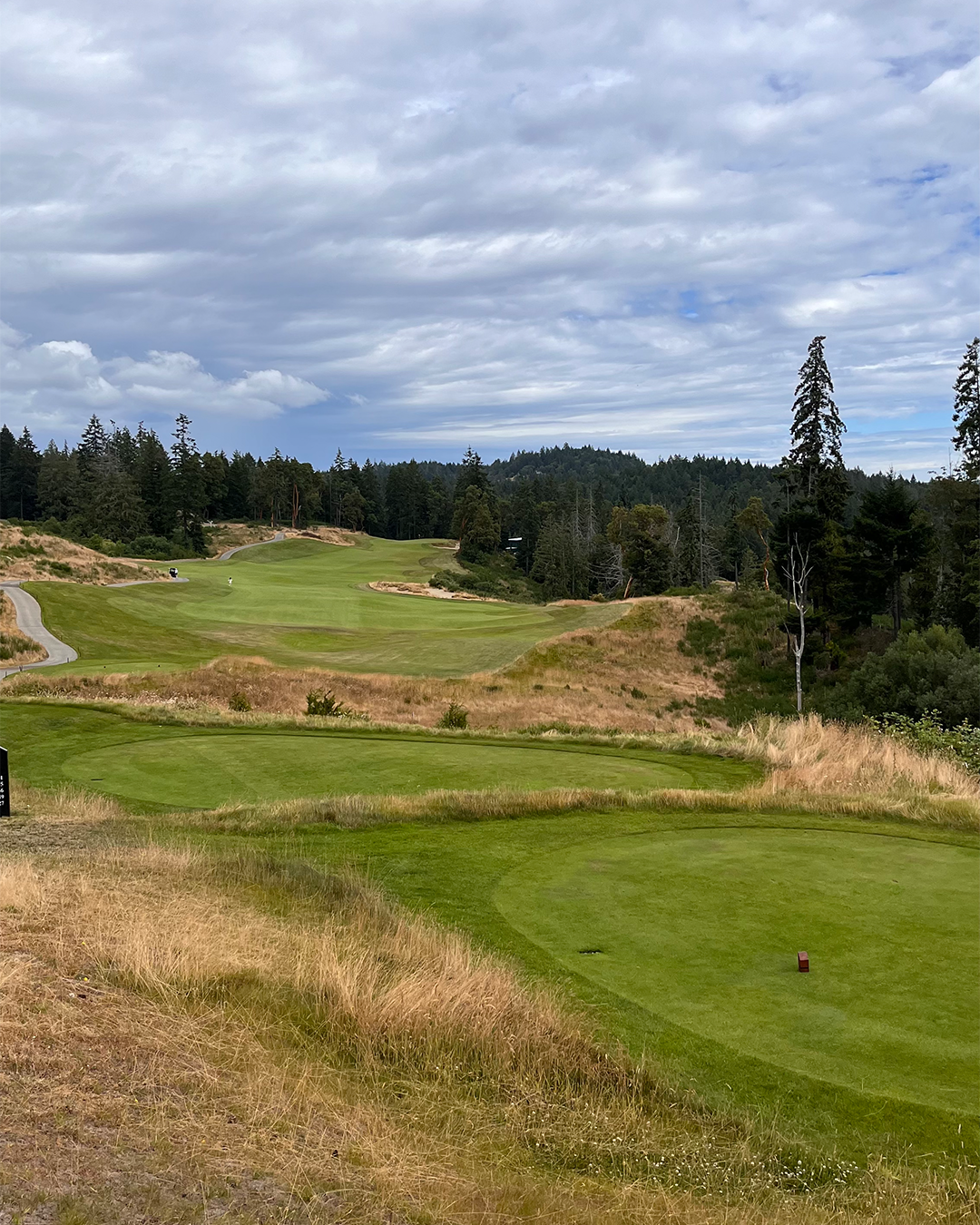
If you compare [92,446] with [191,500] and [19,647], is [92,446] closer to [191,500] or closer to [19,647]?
[191,500]

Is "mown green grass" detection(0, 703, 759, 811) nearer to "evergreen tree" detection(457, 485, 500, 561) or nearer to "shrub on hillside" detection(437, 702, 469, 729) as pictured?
"shrub on hillside" detection(437, 702, 469, 729)

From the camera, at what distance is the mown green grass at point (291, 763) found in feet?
44.6

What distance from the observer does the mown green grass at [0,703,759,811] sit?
13.6 metres

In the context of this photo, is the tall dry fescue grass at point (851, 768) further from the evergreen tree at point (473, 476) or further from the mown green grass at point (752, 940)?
the evergreen tree at point (473, 476)

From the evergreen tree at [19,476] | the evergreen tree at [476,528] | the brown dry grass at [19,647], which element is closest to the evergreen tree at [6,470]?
the evergreen tree at [19,476]

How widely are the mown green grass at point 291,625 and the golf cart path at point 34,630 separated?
0.48 m

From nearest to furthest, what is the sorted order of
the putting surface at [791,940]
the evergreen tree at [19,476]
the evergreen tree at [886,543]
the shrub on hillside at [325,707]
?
1. the putting surface at [791,940]
2. the shrub on hillside at [325,707]
3. the evergreen tree at [886,543]
4. the evergreen tree at [19,476]

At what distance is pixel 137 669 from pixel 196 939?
24233 millimetres

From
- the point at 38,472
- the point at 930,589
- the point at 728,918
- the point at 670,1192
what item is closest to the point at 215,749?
the point at 728,918

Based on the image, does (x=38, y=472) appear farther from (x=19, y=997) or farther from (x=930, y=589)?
(x=19, y=997)

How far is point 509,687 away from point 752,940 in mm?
25464

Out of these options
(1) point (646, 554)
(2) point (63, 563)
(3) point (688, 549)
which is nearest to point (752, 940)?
(2) point (63, 563)

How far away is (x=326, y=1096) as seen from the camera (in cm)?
473

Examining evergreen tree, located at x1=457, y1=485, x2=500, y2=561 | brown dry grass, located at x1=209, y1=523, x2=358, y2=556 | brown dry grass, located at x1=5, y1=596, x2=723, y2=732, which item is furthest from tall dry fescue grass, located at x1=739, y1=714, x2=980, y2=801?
evergreen tree, located at x1=457, y1=485, x2=500, y2=561
